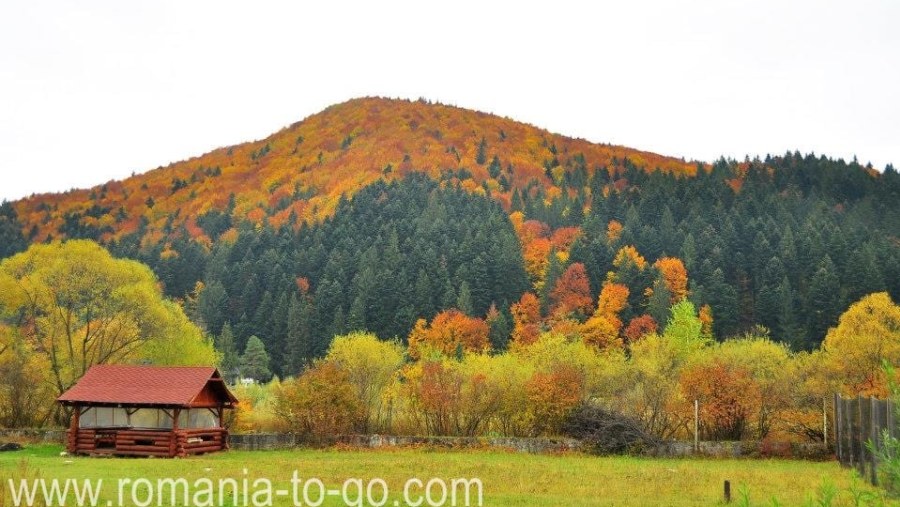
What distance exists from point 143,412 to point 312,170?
401 feet

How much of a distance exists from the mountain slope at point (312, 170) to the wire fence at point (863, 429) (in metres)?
99.4

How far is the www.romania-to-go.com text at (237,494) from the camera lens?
55.1 ft

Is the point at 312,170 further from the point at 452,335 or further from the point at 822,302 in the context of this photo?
the point at 822,302

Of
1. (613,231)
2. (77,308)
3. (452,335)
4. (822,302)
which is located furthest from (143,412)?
(613,231)

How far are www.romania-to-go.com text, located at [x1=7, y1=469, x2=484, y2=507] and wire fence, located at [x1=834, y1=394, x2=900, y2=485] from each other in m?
9.96

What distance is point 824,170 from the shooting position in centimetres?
13000

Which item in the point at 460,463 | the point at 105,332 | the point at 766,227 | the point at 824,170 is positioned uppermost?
the point at 824,170

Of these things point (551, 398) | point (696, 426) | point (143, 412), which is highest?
point (551, 398)

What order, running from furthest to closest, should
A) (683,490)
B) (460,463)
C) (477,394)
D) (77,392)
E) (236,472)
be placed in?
(477,394), (77,392), (460,463), (236,472), (683,490)

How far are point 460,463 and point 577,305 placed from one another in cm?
5750

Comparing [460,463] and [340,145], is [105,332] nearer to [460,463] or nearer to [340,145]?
[460,463]

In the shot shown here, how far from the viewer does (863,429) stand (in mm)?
22562

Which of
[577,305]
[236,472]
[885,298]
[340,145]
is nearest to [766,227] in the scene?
[577,305]

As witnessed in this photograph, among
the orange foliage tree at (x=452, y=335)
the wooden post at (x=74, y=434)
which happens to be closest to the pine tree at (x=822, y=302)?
the orange foliage tree at (x=452, y=335)
